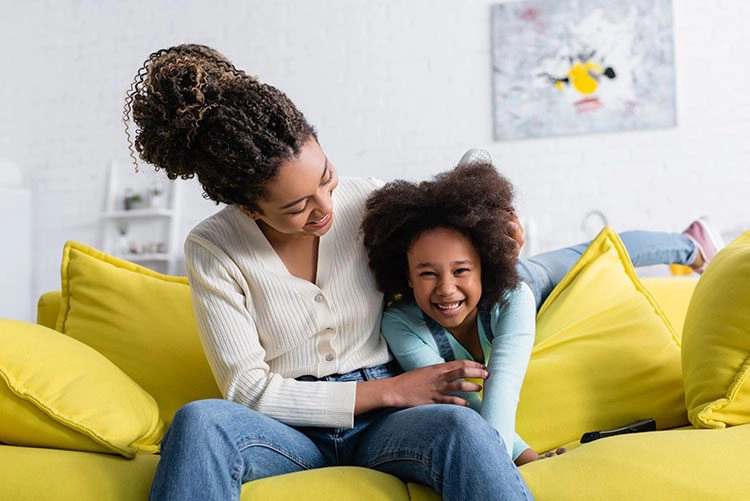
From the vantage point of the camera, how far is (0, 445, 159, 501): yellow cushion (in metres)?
1.46

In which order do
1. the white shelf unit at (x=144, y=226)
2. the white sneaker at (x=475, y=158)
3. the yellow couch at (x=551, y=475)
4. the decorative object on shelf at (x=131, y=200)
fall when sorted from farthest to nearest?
the decorative object on shelf at (x=131, y=200) → the white shelf unit at (x=144, y=226) → the white sneaker at (x=475, y=158) → the yellow couch at (x=551, y=475)

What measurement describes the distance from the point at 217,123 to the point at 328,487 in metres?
0.69

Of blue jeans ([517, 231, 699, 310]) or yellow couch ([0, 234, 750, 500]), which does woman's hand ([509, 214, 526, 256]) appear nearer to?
blue jeans ([517, 231, 699, 310])

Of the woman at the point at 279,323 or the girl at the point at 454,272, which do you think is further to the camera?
the girl at the point at 454,272

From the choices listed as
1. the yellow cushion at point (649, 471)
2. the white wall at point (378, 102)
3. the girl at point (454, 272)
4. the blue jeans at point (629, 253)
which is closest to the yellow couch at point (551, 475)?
the yellow cushion at point (649, 471)

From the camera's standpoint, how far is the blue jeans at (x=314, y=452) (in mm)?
1259

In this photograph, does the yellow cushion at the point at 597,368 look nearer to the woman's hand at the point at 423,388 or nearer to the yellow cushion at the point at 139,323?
the woman's hand at the point at 423,388

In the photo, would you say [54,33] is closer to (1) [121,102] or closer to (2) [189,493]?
(1) [121,102]

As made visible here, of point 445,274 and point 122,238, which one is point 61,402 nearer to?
point 445,274

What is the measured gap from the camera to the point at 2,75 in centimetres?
586

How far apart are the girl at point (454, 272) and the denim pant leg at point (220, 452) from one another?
36 centimetres

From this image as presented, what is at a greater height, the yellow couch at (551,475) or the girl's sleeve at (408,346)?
the girl's sleeve at (408,346)

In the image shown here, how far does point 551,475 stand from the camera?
140 centimetres

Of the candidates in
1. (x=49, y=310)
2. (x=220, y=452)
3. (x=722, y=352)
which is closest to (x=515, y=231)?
(x=722, y=352)
